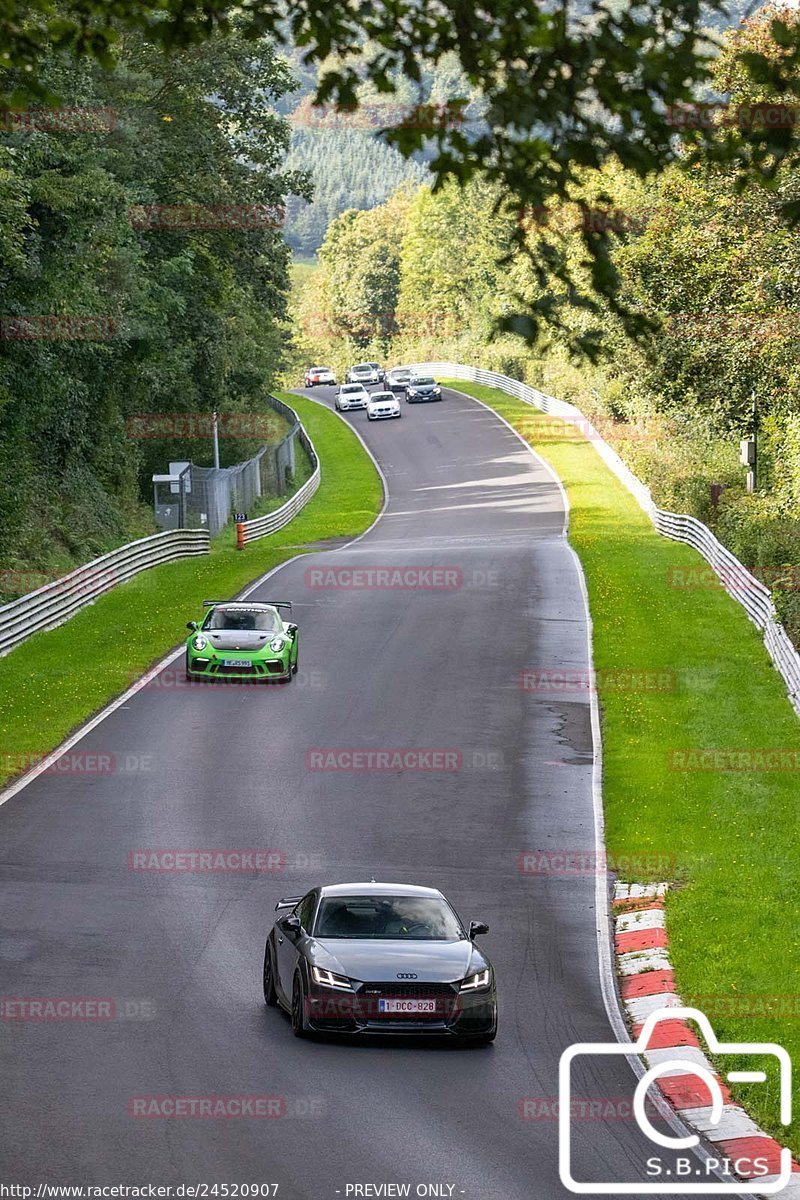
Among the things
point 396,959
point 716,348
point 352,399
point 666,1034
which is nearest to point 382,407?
point 352,399

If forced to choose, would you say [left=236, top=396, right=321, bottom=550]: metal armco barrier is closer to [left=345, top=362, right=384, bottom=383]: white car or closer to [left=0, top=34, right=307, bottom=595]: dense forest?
[left=0, top=34, right=307, bottom=595]: dense forest

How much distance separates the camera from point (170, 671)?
31.6 metres

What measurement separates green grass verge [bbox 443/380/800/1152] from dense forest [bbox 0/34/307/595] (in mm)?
14604

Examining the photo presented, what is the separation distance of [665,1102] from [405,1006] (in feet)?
7.14

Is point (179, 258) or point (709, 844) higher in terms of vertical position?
point (179, 258)

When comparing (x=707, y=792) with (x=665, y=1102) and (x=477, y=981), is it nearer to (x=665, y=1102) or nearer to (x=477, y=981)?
(x=477, y=981)

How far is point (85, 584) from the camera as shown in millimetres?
39594

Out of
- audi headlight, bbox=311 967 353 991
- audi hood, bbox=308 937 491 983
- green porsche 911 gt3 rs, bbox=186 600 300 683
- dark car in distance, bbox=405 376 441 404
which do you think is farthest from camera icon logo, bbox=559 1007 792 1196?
dark car in distance, bbox=405 376 441 404

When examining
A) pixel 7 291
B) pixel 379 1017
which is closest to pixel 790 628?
pixel 7 291

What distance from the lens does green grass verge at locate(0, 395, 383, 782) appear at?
27219 millimetres

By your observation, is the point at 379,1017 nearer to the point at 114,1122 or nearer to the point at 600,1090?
the point at 600,1090

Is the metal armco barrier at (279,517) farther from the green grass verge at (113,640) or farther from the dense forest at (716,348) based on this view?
the dense forest at (716,348)

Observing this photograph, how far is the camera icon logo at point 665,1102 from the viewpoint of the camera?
1032cm

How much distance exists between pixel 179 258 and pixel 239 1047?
41489mm
